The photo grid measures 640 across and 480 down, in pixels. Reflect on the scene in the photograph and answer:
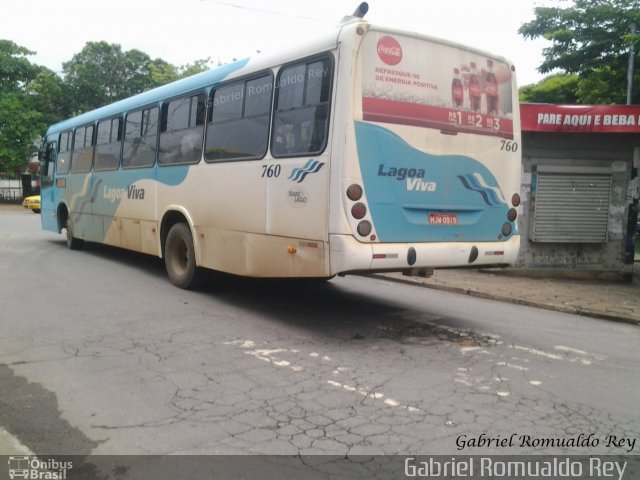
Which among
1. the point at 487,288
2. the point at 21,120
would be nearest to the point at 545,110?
the point at 487,288

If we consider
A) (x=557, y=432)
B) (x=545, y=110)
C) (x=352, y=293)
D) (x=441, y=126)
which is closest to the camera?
(x=557, y=432)

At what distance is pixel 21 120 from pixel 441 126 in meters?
32.8

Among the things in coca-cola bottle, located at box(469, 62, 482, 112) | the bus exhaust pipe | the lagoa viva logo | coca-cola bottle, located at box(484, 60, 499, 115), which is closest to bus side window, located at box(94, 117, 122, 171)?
the bus exhaust pipe

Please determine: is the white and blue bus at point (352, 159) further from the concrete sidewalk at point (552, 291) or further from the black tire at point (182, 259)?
the concrete sidewalk at point (552, 291)

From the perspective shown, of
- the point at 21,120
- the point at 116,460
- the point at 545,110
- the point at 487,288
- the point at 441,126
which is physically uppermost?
the point at 21,120

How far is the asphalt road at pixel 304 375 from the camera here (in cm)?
360

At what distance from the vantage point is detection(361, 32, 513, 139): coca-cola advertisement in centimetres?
565

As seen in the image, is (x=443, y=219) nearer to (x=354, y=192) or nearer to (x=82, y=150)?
(x=354, y=192)

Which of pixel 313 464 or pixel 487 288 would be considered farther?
pixel 487 288

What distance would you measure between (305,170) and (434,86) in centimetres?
174

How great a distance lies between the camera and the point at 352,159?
5473 millimetres

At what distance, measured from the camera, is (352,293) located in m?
8.69

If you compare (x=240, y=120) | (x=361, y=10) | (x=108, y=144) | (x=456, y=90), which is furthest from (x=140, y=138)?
(x=456, y=90)

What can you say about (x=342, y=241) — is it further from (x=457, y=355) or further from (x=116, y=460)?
(x=116, y=460)
